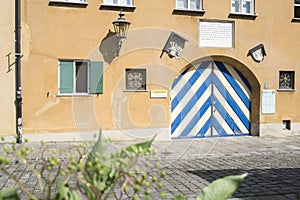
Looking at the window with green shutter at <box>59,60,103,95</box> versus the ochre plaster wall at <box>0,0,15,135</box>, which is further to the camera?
the window with green shutter at <box>59,60,103,95</box>

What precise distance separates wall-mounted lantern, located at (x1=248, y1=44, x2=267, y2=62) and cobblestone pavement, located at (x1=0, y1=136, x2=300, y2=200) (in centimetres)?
251

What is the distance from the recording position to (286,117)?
1277 cm

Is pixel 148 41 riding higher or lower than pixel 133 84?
higher

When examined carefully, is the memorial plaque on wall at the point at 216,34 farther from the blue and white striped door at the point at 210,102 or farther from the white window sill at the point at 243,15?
the blue and white striped door at the point at 210,102

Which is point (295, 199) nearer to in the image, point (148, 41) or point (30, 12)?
point (148, 41)

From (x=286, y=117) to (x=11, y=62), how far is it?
858 centimetres

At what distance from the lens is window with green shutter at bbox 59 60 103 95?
34.7 ft

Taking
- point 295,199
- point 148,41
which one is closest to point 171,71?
point 148,41

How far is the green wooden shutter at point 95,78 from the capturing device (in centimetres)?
1074

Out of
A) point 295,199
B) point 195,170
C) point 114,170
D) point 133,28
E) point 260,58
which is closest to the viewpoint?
point 114,170

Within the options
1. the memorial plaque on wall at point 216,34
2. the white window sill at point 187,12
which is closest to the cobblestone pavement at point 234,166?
the memorial plaque on wall at point 216,34

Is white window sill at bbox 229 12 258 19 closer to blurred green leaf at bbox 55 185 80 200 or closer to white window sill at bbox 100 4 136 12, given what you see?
white window sill at bbox 100 4 136 12

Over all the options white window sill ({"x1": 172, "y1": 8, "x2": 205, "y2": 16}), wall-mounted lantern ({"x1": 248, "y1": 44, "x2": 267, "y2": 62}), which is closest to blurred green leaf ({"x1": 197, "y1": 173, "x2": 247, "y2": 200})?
white window sill ({"x1": 172, "y1": 8, "x2": 205, "y2": 16})

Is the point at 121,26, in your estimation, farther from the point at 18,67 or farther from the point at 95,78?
the point at 18,67
